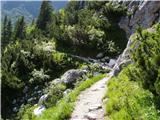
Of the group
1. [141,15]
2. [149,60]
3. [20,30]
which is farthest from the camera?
[20,30]

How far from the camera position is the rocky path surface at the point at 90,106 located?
15680 millimetres

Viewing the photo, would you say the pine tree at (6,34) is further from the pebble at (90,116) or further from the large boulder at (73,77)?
the pebble at (90,116)

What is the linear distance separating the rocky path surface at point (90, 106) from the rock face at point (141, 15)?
24.8 m

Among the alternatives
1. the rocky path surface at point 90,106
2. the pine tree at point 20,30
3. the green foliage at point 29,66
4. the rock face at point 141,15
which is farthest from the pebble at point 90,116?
the pine tree at point 20,30

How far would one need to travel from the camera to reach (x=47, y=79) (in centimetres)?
4547

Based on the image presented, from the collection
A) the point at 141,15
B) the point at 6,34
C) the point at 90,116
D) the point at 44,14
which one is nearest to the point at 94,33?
the point at 141,15

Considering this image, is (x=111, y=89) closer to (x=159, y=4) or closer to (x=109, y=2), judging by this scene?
(x=159, y=4)

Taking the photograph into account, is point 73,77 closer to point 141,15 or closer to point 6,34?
point 141,15

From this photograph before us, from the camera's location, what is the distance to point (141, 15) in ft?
171

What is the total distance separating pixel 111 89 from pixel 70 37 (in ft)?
126

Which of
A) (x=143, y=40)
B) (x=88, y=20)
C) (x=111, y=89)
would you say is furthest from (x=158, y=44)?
(x=88, y=20)

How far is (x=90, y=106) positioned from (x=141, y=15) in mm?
36454

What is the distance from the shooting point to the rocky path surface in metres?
15.7

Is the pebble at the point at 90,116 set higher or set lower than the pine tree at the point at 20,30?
lower
